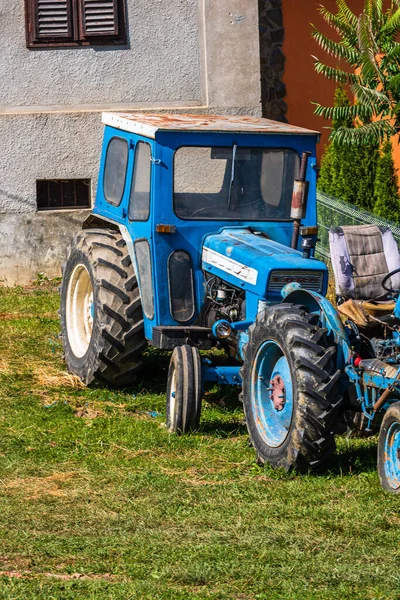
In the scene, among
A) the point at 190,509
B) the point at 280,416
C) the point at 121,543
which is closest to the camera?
the point at 121,543

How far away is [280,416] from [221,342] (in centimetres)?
154

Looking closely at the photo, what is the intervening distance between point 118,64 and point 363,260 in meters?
5.72

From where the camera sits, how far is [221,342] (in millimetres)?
8523

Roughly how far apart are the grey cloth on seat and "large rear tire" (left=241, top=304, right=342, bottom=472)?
1.37 m

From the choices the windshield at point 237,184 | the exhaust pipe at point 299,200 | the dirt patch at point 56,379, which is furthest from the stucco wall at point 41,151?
the exhaust pipe at point 299,200

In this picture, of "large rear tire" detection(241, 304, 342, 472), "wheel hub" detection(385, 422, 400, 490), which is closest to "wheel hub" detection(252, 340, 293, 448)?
"large rear tire" detection(241, 304, 342, 472)

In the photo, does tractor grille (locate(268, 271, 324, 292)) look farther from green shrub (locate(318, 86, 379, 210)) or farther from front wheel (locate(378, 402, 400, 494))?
green shrub (locate(318, 86, 379, 210))

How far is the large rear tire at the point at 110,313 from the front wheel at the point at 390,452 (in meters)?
2.80

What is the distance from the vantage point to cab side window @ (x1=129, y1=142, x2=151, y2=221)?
8492 mm

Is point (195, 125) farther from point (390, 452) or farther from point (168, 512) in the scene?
point (168, 512)

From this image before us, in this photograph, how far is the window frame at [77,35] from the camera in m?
13.1

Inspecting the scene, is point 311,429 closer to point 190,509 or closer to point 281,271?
point 190,509

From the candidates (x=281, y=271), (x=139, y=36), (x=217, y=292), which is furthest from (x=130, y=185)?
(x=139, y=36)

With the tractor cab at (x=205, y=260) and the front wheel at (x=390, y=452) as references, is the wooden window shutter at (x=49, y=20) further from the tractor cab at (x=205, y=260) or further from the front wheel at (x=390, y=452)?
the front wheel at (x=390, y=452)
